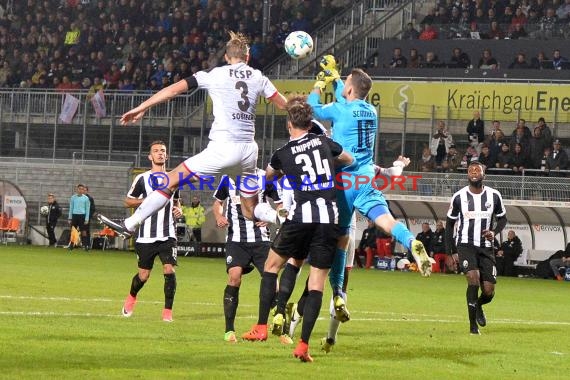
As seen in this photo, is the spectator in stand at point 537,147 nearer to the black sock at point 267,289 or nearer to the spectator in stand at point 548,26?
the spectator in stand at point 548,26

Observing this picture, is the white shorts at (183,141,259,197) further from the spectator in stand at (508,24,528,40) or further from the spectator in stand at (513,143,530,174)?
the spectator in stand at (508,24,528,40)

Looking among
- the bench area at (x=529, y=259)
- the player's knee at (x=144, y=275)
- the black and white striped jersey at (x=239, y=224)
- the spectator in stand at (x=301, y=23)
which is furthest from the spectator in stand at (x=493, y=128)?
the black and white striped jersey at (x=239, y=224)

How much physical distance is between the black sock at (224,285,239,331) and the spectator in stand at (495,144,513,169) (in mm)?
21111

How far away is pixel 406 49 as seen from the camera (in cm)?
3859

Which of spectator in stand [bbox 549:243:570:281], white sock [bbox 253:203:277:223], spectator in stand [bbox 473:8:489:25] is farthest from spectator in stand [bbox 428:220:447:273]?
white sock [bbox 253:203:277:223]

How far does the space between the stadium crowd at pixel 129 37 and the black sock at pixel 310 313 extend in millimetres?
31132

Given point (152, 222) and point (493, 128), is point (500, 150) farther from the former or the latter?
point (152, 222)

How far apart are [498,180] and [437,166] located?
6.08 ft

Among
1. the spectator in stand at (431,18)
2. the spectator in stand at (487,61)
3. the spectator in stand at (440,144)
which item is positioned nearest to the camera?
the spectator in stand at (440,144)

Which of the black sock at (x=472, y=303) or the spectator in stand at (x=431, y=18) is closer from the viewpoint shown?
the black sock at (x=472, y=303)

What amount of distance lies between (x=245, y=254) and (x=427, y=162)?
20976mm

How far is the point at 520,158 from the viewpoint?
33000 mm

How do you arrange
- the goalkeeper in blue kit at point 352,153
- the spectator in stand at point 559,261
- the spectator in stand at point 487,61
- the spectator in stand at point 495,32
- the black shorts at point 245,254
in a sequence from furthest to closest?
the spectator in stand at point 495,32 → the spectator in stand at point 487,61 → the spectator in stand at point 559,261 → the black shorts at point 245,254 → the goalkeeper in blue kit at point 352,153

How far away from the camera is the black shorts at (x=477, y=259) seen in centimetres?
1573
